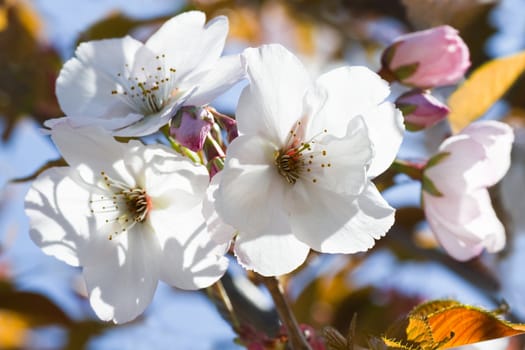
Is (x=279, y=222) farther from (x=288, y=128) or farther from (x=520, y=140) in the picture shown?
(x=520, y=140)

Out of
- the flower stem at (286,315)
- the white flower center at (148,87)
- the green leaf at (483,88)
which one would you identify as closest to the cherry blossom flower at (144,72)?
the white flower center at (148,87)

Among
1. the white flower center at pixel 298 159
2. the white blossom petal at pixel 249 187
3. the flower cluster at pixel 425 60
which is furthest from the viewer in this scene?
the flower cluster at pixel 425 60

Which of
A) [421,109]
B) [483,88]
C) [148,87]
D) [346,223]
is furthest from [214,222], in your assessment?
[483,88]

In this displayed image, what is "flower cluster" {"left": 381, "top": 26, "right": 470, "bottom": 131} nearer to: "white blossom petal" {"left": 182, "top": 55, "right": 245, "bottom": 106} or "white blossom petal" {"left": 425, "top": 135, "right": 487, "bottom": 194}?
"white blossom petal" {"left": 425, "top": 135, "right": 487, "bottom": 194}

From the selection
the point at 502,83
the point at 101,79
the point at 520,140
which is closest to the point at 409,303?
the point at 520,140

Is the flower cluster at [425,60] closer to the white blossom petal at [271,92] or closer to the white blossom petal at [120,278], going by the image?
the white blossom petal at [271,92]

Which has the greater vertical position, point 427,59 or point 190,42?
point 190,42

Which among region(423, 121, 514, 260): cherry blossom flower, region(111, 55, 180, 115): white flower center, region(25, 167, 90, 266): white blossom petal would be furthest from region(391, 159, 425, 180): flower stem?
region(25, 167, 90, 266): white blossom petal

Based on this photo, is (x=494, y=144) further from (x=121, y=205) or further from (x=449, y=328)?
(x=121, y=205)
